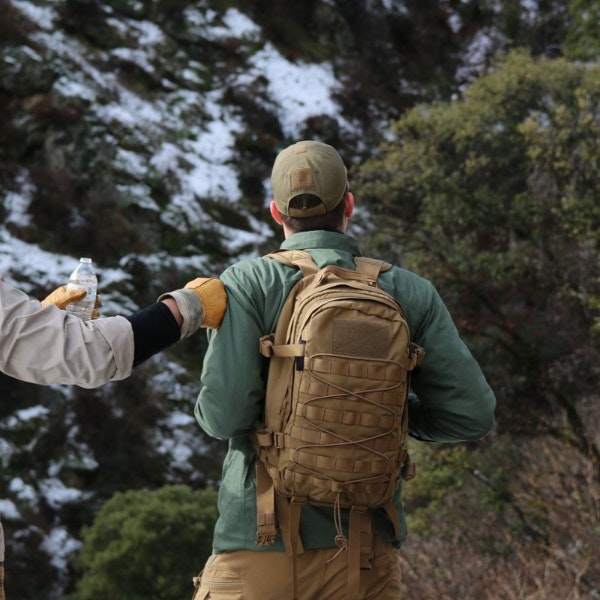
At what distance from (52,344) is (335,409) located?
67cm

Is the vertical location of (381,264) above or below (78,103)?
above

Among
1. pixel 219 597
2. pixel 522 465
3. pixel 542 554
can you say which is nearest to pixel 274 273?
pixel 219 597

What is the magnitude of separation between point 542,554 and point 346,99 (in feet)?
36.2

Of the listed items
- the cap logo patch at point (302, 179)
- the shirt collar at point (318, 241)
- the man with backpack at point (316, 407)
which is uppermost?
the cap logo patch at point (302, 179)

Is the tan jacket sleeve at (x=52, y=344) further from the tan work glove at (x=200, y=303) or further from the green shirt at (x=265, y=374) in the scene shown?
the green shirt at (x=265, y=374)

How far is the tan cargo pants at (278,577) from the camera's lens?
8.21ft

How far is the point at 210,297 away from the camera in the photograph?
8.18 feet

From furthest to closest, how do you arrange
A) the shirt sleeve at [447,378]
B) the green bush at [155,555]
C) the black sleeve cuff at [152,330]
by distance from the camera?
1. the green bush at [155,555]
2. the shirt sleeve at [447,378]
3. the black sleeve cuff at [152,330]

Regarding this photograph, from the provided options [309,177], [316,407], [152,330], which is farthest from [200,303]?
[309,177]

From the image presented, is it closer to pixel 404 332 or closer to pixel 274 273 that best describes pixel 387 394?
pixel 404 332

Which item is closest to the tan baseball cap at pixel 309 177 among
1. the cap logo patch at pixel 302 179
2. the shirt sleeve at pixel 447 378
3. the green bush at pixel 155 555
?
the cap logo patch at pixel 302 179

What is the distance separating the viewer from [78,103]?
15109mm

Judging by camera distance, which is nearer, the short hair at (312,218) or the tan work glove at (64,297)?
the tan work glove at (64,297)

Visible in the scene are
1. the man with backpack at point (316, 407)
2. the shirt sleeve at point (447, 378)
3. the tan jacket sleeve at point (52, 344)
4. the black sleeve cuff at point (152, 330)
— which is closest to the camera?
the tan jacket sleeve at point (52, 344)
